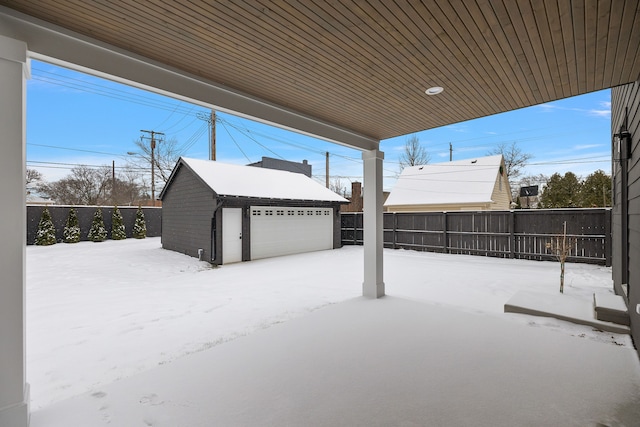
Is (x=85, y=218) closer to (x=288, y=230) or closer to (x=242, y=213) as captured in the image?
(x=242, y=213)

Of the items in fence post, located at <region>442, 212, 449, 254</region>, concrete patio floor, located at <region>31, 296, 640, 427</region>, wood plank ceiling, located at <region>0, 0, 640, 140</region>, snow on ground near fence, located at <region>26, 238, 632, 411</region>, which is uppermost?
wood plank ceiling, located at <region>0, 0, 640, 140</region>

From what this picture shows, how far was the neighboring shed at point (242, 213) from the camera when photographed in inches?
359

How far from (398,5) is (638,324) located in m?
3.44

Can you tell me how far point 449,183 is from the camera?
604 inches

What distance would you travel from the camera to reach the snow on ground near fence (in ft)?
10.1

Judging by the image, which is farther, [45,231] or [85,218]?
[85,218]

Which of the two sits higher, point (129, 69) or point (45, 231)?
point (129, 69)

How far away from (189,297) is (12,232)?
144 inches

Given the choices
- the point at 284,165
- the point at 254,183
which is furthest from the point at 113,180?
the point at 254,183

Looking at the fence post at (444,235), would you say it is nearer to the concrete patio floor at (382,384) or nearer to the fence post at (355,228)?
the fence post at (355,228)

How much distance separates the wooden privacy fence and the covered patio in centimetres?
614

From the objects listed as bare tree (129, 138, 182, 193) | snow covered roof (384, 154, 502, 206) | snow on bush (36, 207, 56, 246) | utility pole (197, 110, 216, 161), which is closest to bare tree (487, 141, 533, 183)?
snow covered roof (384, 154, 502, 206)

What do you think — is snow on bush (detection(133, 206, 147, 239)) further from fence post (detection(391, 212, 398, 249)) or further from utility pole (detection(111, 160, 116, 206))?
fence post (detection(391, 212, 398, 249))

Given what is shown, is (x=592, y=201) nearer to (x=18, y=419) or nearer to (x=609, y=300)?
(x=609, y=300)
